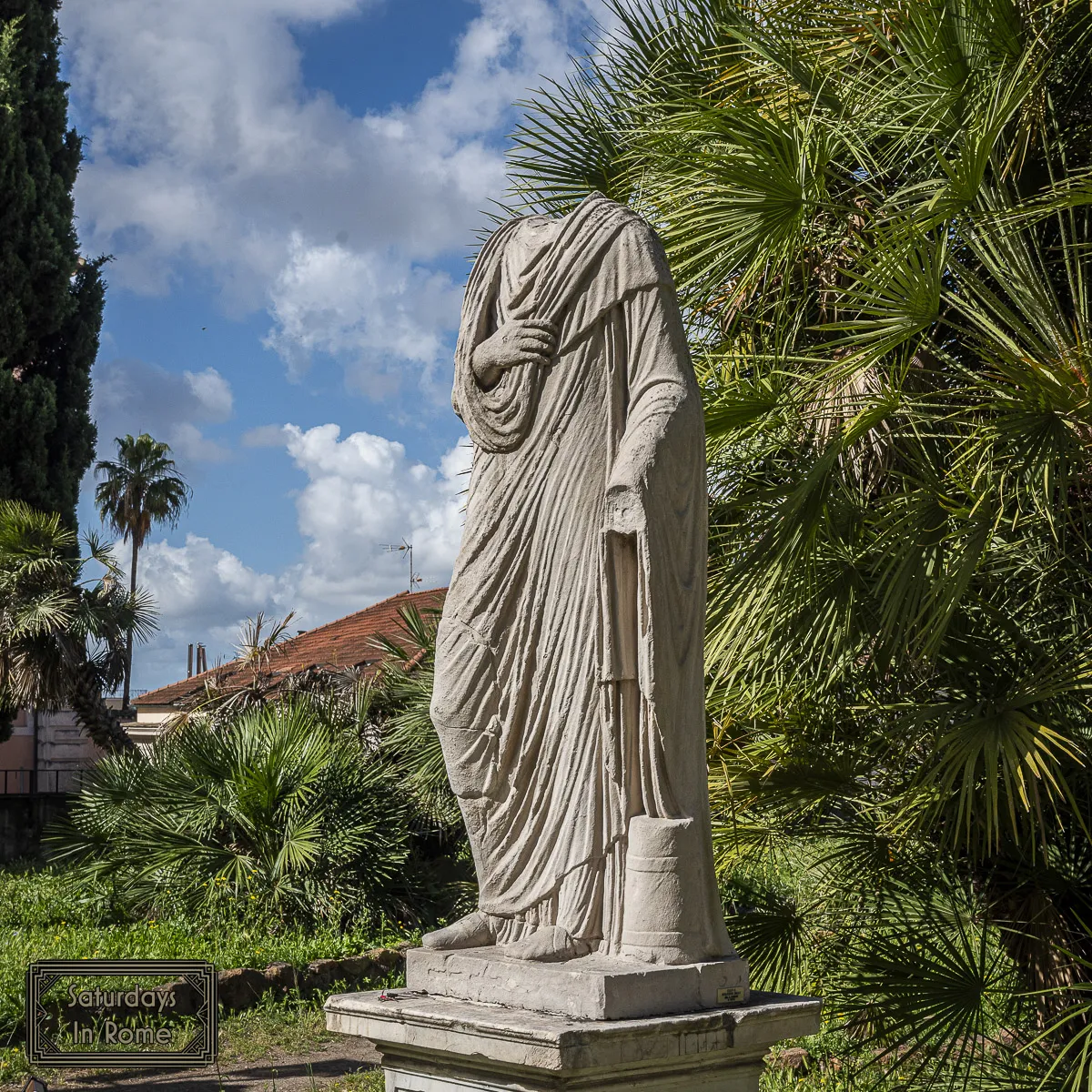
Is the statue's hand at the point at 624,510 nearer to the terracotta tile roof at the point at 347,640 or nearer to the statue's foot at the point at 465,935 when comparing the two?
the statue's foot at the point at 465,935

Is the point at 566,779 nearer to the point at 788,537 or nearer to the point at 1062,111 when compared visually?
the point at 788,537

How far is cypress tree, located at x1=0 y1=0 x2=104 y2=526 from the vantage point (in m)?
19.6

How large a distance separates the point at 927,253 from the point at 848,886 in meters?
3.05

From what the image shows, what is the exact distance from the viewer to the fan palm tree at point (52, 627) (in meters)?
14.6

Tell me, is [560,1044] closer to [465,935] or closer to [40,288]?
[465,935]

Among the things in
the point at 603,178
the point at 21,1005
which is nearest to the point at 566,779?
the point at 603,178

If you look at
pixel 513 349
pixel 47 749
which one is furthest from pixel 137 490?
pixel 513 349

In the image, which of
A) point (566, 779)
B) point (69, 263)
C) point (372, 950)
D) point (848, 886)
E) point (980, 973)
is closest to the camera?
point (566, 779)

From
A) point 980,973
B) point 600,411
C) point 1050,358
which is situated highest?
point 1050,358

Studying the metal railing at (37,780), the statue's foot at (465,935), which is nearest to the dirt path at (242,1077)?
the statue's foot at (465,935)

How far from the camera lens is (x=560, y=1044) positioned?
2.77 m

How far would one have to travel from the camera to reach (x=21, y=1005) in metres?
8.20

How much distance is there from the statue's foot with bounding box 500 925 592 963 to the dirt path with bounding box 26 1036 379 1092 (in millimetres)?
4440

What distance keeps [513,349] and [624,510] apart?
588 millimetres
